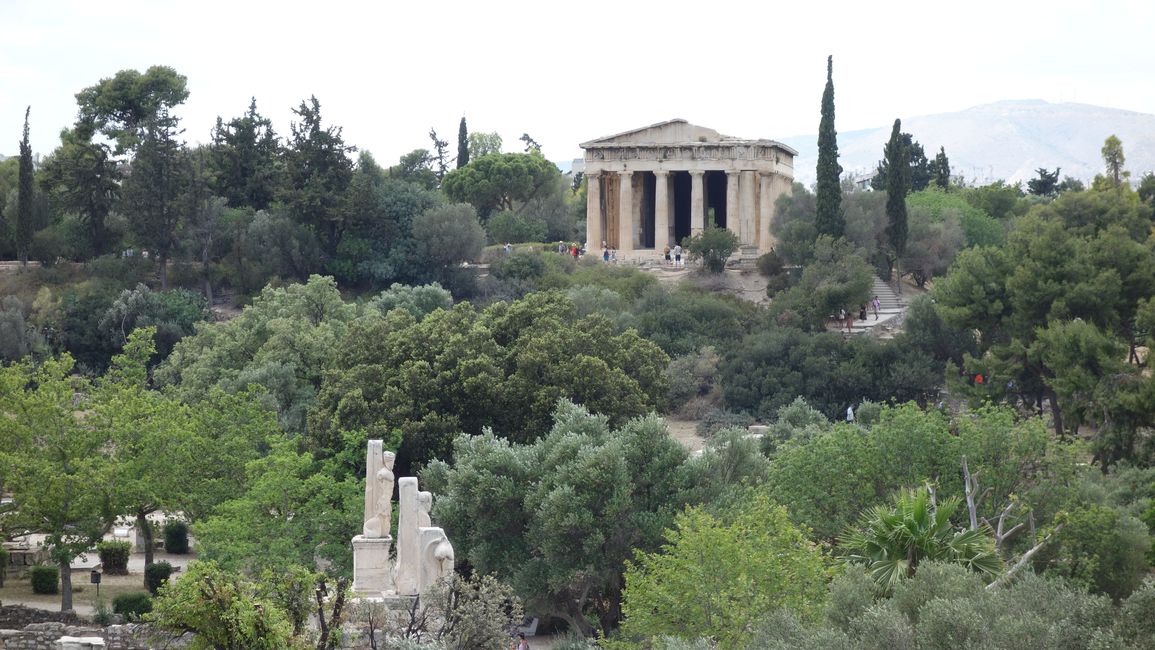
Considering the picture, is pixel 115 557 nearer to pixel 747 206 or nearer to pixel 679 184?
pixel 747 206

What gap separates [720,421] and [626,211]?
2538 centimetres

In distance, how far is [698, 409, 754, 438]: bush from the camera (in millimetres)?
55125

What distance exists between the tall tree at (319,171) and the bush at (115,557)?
32.2 m

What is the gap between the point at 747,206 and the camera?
3086 inches

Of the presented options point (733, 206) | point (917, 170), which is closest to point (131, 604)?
point (733, 206)

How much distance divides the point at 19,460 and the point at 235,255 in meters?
35.4

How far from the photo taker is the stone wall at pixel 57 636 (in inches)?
1150

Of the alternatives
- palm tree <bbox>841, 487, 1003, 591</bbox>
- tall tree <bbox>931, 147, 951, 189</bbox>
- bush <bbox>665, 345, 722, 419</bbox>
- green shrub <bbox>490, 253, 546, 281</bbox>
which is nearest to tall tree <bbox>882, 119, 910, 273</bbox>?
bush <bbox>665, 345, 722, 419</bbox>

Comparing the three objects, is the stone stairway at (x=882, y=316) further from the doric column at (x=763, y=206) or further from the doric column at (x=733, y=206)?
the doric column at (x=733, y=206)

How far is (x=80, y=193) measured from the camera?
2876 inches

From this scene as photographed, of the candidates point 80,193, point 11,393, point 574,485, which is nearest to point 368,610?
point 574,485

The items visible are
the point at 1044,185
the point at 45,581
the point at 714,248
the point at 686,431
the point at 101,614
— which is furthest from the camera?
the point at 1044,185

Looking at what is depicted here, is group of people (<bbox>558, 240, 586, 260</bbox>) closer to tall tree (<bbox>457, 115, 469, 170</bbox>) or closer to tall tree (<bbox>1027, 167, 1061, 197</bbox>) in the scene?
tall tree (<bbox>457, 115, 469, 170</bbox>)

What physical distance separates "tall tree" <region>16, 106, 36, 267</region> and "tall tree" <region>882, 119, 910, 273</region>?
3421cm
